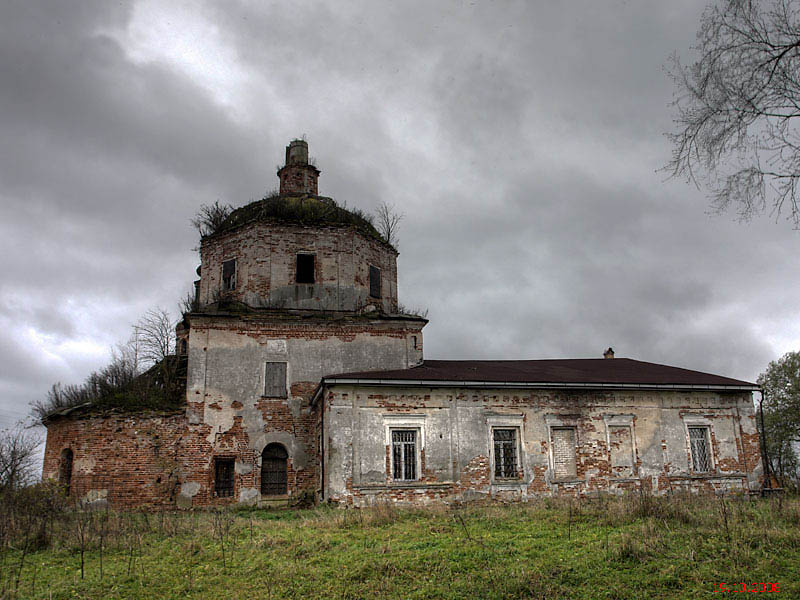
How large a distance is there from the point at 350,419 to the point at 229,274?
23.9 ft

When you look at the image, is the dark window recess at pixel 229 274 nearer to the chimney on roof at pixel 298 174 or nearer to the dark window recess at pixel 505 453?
the chimney on roof at pixel 298 174

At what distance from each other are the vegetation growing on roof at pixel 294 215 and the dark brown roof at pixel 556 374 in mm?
5312

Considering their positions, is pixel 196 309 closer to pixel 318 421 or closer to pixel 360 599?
pixel 318 421

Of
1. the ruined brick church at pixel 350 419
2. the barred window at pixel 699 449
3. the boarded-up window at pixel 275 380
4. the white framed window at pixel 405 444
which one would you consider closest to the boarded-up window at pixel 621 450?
the ruined brick church at pixel 350 419

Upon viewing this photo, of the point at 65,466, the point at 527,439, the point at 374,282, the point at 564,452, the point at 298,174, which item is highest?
the point at 298,174

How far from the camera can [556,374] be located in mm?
19922

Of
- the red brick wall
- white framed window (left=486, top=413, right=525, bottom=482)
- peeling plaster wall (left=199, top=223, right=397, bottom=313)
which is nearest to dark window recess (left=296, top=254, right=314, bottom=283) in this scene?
peeling plaster wall (left=199, top=223, right=397, bottom=313)

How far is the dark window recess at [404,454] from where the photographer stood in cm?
1664

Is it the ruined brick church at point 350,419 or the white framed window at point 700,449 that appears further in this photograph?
the white framed window at point 700,449

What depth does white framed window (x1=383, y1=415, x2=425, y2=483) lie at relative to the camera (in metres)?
16.6

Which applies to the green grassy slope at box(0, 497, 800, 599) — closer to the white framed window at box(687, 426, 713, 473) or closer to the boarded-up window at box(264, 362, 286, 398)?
the white framed window at box(687, 426, 713, 473)

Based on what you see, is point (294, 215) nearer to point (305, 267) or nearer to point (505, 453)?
point (305, 267)

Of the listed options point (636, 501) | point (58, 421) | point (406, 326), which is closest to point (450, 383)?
point (406, 326)

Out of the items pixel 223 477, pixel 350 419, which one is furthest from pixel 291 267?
pixel 223 477
